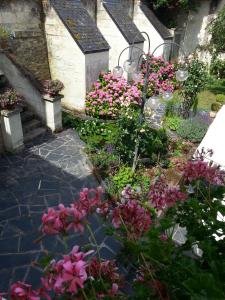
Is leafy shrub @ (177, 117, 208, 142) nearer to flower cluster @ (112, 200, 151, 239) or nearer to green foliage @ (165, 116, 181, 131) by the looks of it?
green foliage @ (165, 116, 181, 131)

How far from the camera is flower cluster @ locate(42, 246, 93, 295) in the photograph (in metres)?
A: 1.36

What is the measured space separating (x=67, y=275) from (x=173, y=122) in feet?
31.9

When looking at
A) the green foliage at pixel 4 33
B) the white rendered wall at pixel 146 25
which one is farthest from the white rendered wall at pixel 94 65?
the white rendered wall at pixel 146 25

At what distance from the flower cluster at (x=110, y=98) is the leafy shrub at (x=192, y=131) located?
1831 millimetres

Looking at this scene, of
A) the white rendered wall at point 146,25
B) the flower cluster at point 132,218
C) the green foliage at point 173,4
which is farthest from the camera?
the green foliage at point 173,4

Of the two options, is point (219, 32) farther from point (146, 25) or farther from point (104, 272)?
point (104, 272)

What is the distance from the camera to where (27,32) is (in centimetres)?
980

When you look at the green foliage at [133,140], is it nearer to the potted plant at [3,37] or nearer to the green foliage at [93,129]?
the green foliage at [93,129]

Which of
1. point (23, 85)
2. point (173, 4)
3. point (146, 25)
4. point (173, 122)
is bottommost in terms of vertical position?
point (173, 122)

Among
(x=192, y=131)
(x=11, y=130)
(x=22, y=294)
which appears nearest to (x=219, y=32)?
(x=192, y=131)

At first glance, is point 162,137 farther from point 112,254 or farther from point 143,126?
point 112,254

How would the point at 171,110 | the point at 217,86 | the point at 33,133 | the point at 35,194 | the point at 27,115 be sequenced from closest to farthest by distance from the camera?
1. the point at 35,194
2. the point at 33,133
3. the point at 27,115
4. the point at 171,110
5. the point at 217,86

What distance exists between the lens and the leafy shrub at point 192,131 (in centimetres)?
951

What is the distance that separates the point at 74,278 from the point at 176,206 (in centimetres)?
106
